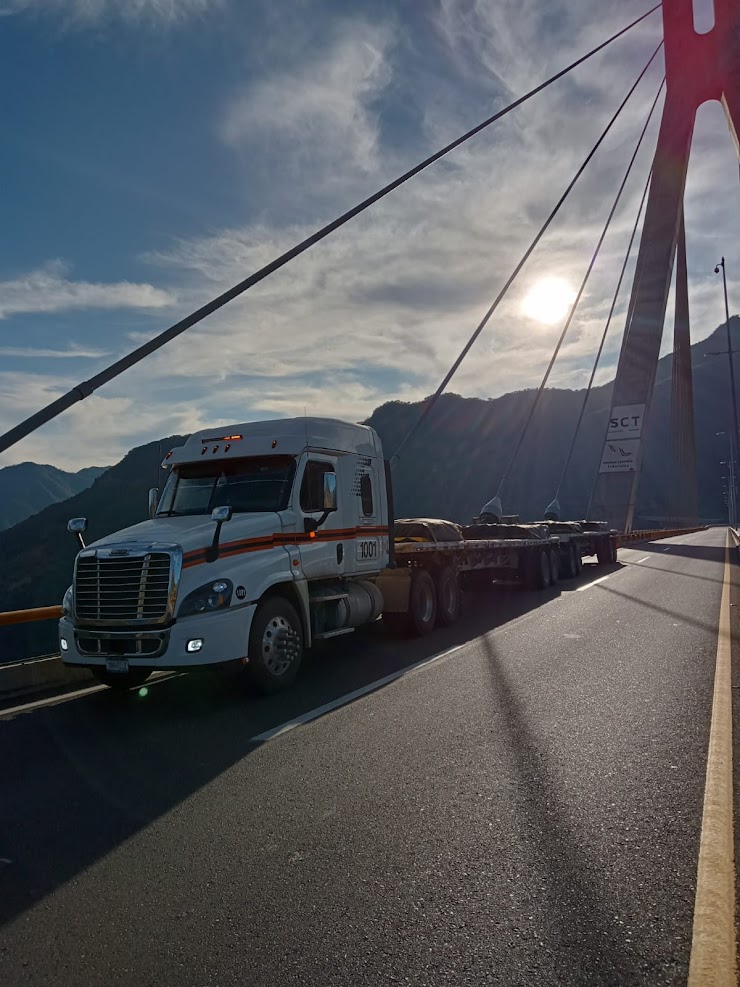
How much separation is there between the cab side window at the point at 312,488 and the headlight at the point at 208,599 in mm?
1772

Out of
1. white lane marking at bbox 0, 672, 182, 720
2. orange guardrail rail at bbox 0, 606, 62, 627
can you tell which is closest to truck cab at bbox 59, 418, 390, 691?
white lane marking at bbox 0, 672, 182, 720

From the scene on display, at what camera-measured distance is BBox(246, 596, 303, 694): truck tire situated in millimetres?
7488

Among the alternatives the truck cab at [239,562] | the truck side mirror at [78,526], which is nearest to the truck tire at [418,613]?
the truck cab at [239,562]

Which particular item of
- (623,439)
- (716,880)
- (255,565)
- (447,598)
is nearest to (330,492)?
(255,565)

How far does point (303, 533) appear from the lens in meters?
8.60

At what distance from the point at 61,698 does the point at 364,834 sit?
17.1 feet

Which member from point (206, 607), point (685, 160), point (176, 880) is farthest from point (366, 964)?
point (685, 160)

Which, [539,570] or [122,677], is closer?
[122,677]

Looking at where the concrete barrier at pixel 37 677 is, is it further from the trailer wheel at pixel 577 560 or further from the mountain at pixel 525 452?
the mountain at pixel 525 452

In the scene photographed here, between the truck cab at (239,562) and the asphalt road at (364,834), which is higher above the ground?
the truck cab at (239,562)

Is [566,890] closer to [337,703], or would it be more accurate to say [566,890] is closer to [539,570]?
[337,703]

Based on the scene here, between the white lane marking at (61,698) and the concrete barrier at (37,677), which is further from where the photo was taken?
the concrete barrier at (37,677)

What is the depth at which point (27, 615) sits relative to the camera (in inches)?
356

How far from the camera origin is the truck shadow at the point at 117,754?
13.1ft
